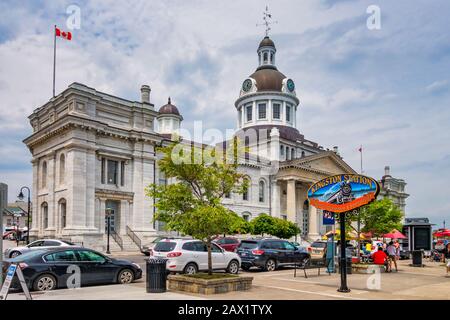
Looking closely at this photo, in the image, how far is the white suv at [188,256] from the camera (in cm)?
1880

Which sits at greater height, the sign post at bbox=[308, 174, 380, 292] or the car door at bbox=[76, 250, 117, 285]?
the sign post at bbox=[308, 174, 380, 292]

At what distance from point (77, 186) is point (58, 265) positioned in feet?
74.8

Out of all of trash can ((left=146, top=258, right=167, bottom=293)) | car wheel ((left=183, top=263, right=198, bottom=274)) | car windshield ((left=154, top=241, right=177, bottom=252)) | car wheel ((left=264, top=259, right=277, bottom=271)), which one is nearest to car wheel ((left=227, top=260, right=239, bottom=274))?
car wheel ((left=183, top=263, right=198, bottom=274))

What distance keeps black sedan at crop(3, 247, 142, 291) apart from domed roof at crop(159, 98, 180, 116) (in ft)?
153

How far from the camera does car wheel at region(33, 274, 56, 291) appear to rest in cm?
1448

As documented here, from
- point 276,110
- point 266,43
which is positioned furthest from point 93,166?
point 266,43

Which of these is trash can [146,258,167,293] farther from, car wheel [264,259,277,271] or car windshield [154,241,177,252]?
car wheel [264,259,277,271]

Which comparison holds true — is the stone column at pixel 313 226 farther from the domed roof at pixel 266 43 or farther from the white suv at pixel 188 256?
the white suv at pixel 188 256

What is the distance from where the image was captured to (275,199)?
60.8m

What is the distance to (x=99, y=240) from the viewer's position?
36812 millimetres

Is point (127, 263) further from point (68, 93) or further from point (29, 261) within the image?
point (68, 93)

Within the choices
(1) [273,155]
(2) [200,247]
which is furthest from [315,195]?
(1) [273,155]

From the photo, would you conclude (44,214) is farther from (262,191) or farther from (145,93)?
Answer: (262,191)

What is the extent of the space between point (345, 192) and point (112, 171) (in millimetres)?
28740
